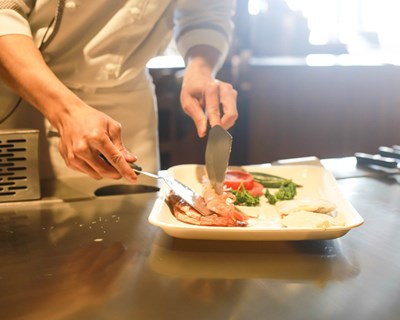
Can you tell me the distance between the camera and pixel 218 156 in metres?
0.92

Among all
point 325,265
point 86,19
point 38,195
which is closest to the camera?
point 325,265

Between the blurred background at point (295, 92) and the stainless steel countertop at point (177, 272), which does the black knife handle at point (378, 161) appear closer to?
the stainless steel countertop at point (177, 272)

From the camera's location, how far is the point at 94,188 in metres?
1.03

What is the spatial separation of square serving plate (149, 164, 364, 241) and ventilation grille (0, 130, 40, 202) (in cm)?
27

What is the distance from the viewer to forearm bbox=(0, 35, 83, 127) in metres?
0.83

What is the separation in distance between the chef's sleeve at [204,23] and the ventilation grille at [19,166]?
1.74 feet

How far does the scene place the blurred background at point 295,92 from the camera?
2873mm

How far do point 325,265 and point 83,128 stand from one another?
414mm

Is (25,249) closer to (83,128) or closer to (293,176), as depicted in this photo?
(83,128)

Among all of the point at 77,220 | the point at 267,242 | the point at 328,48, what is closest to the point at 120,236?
the point at 77,220

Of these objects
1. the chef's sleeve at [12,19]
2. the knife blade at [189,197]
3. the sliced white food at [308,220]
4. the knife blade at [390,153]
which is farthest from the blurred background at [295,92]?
the sliced white food at [308,220]

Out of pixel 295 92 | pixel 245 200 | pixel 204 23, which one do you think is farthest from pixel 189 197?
pixel 295 92

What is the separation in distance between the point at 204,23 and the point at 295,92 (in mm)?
1728

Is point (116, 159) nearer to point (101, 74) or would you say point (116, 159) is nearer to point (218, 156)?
point (218, 156)
